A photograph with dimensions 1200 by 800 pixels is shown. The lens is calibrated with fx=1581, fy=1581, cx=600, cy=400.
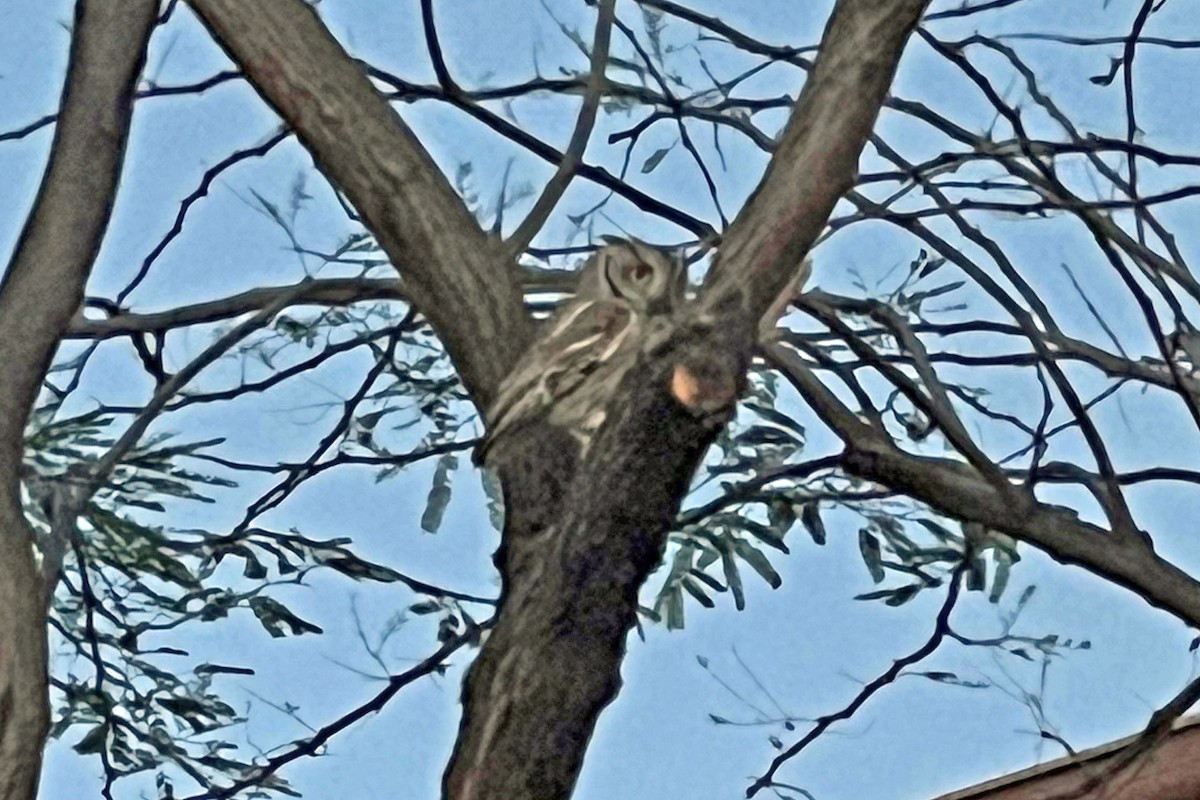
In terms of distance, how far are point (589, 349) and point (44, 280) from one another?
1.18 feet

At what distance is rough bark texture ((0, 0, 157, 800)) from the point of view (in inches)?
35.4

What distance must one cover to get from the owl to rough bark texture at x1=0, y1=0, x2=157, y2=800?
0.97ft

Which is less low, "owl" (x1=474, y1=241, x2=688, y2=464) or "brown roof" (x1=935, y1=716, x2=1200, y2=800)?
"owl" (x1=474, y1=241, x2=688, y2=464)

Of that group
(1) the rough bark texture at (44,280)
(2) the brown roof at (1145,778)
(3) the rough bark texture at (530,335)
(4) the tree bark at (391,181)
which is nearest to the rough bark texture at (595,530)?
(3) the rough bark texture at (530,335)

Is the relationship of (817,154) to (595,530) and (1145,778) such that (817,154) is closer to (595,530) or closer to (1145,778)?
(595,530)

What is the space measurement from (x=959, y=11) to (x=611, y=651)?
0.90 m

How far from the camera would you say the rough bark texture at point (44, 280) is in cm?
90

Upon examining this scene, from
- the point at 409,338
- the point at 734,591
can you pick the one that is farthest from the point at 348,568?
the point at 734,591

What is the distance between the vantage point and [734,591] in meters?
1.69

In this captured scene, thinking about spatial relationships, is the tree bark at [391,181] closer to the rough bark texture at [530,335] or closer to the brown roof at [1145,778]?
the rough bark texture at [530,335]

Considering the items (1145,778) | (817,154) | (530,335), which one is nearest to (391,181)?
(530,335)

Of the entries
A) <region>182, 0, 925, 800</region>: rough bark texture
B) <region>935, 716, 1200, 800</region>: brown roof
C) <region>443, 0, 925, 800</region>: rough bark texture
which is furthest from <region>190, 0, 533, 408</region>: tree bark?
<region>935, 716, 1200, 800</region>: brown roof

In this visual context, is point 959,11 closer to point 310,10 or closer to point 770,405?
point 770,405

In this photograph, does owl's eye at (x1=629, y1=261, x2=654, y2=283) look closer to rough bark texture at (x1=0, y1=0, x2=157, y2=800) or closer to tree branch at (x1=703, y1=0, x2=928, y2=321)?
tree branch at (x1=703, y1=0, x2=928, y2=321)
